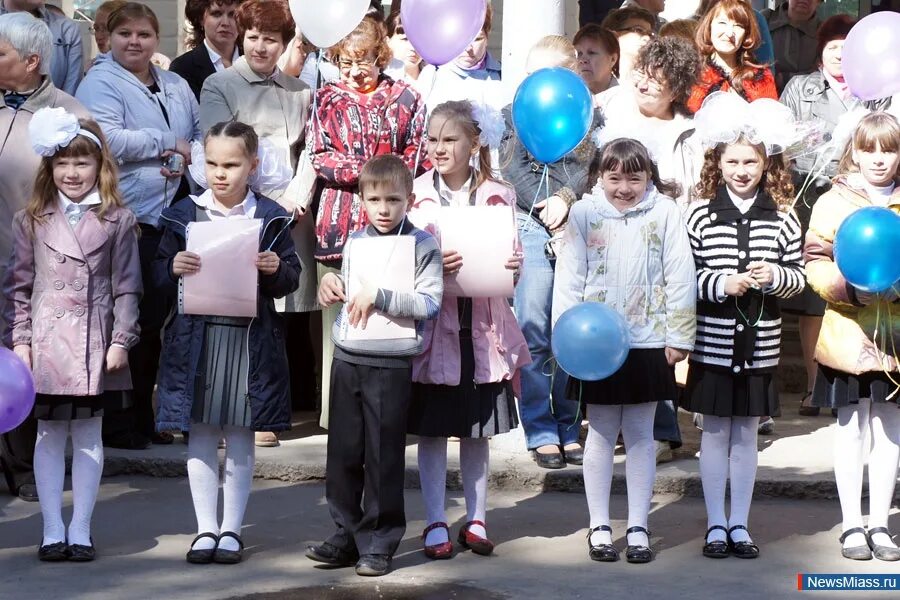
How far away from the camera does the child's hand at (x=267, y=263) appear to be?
5.62 metres

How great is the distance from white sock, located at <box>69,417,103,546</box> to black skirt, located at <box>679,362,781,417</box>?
224 centimetres

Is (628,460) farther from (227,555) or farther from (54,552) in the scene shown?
(54,552)

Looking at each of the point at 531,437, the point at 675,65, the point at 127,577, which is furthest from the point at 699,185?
the point at 127,577

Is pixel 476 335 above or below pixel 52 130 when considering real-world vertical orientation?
below

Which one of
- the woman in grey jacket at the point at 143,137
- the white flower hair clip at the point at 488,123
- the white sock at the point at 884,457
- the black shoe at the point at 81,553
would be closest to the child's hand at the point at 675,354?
the white sock at the point at 884,457

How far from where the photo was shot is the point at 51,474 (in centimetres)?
571

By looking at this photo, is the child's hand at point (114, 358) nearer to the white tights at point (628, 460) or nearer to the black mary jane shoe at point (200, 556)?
the black mary jane shoe at point (200, 556)

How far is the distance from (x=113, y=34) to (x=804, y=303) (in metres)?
3.83

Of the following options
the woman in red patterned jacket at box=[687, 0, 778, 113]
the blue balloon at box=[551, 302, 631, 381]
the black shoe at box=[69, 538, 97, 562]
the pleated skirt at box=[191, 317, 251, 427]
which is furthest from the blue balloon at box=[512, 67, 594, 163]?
the black shoe at box=[69, 538, 97, 562]

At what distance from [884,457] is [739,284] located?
2.92ft

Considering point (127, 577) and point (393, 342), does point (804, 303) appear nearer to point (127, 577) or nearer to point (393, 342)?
point (393, 342)

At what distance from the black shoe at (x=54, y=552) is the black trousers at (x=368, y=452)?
967 millimetres

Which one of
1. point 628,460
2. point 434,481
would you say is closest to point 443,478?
point 434,481

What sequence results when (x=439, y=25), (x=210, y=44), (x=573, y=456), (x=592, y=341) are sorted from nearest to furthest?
(x=592, y=341)
(x=439, y=25)
(x=573, y=456)
(x=210, y=44)
